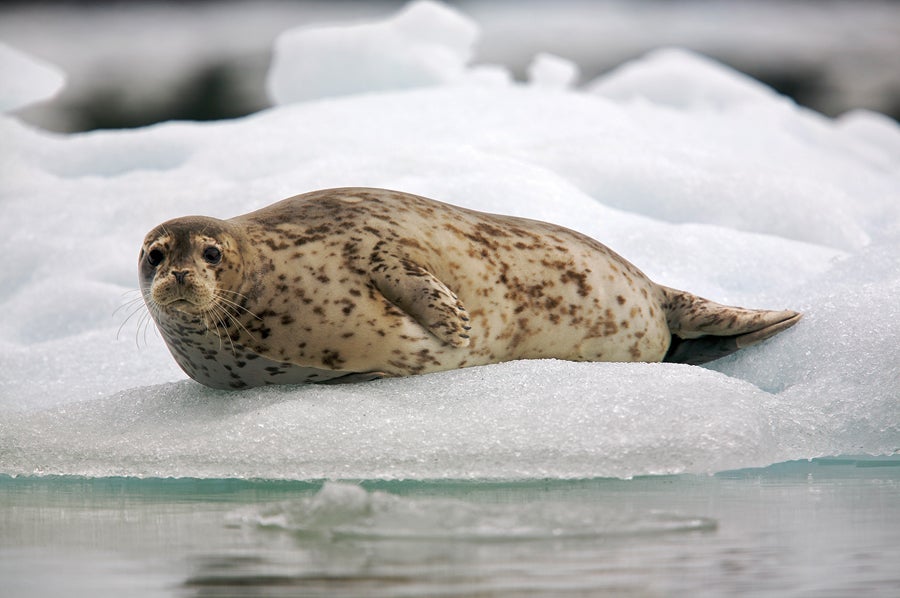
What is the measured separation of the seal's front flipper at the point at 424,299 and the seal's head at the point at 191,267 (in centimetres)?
40

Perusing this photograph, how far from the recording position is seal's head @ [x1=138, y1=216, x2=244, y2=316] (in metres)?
3.10

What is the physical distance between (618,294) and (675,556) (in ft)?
6.73

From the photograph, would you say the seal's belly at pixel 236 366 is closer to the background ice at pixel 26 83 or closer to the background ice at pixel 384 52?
the background ice at pixel 26 83

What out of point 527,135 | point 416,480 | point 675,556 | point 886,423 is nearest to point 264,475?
point 416,480

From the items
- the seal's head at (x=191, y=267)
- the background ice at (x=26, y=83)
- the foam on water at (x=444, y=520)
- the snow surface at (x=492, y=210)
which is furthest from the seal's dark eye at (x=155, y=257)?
the background ice at (x=26, y=83)

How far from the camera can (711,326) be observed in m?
3.99

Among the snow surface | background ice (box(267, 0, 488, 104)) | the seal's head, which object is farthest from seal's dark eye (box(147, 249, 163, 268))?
background ice (box(267, 0, 488, 104))

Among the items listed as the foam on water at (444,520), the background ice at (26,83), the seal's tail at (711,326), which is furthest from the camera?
the background ice at (26,83)

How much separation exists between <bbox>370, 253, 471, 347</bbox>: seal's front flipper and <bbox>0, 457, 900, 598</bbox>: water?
59 cm

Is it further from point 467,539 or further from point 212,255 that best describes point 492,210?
point 467,539

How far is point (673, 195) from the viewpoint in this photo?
594 cm

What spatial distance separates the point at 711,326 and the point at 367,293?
1.33 metres

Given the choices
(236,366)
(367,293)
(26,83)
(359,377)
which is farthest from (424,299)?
(26,83)

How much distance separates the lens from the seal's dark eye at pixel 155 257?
10.5 ft
